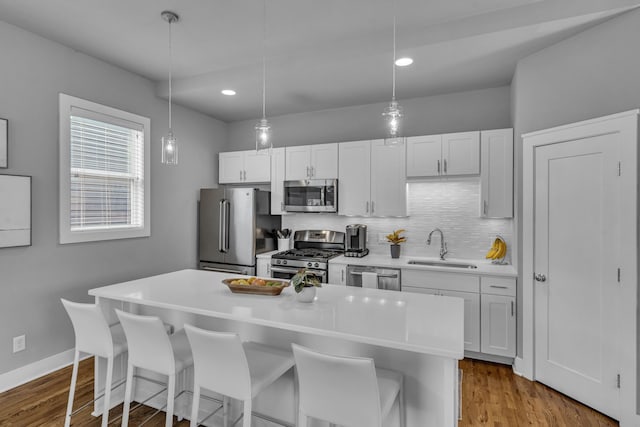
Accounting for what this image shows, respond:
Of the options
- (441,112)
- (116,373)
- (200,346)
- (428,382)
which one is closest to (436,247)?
(441,112)

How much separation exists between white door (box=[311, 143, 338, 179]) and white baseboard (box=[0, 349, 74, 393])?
3160 mm

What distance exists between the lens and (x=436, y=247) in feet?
13.6

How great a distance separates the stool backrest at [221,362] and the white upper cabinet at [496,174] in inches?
116

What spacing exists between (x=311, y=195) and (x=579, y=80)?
2.86 metres

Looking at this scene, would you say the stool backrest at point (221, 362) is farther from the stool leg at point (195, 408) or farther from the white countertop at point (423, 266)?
Answer: the white countertop at point (423, 266)

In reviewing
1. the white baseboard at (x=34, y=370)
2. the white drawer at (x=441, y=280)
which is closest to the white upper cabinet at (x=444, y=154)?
the white drawer at (x=441, y=280)

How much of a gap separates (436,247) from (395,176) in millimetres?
982

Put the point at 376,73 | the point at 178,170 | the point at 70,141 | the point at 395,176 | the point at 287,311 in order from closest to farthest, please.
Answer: the point at 287,311
the point at 70,141
the point at 376,73
the point at 395,176
the point at 178,170

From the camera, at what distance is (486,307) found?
3.35 m

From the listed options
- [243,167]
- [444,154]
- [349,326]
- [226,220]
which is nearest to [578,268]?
[444,154]

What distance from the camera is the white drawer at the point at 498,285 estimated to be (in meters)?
3.28

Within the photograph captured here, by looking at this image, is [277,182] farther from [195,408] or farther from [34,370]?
[195,408]

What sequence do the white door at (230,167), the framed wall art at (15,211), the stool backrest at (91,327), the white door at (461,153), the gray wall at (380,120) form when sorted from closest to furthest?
the stool backrest at (91,327) < the framed wall art at (15,211) < the white door at (461,153) < the gray wall at (380,120) < the white door at (230,167)

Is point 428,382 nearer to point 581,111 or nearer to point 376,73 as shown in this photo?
point 581,111
